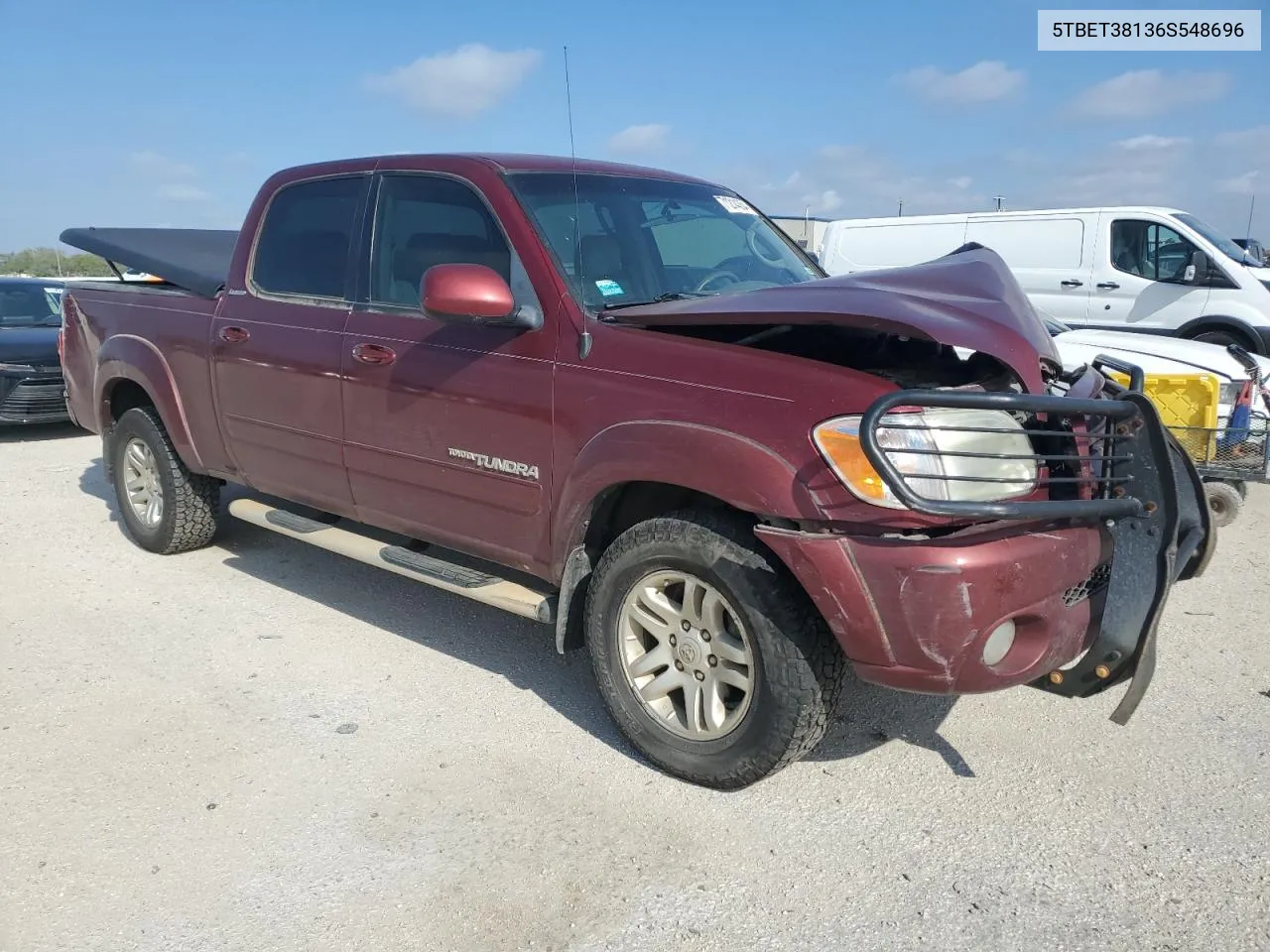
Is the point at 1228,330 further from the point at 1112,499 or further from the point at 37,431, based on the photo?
the point at 37,431

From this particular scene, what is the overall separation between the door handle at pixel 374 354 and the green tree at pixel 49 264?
98.7 ft

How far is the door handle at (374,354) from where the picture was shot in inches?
151

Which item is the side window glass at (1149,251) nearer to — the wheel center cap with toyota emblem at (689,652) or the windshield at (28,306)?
the wheel center cap with toyota emblem at (689,652)

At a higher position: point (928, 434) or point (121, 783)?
point (928, 434)

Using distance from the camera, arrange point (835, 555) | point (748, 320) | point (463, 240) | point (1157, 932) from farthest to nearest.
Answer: point (463, 240)
point (748, 320)
point (835, 555)
point (1157, 932)

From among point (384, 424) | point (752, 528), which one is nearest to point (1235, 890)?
point (752, 528)

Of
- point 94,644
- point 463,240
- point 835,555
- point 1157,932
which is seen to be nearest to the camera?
point 1157,932

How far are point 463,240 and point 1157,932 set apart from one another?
3073 millimetres

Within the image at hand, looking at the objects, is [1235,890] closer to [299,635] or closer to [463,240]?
[463,240]

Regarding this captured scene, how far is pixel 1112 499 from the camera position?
273cm

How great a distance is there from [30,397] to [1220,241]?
487 inches

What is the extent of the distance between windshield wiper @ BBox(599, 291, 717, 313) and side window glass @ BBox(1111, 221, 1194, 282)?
930 cm

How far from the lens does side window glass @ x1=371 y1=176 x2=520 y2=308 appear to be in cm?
366

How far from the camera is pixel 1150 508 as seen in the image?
273 cm
